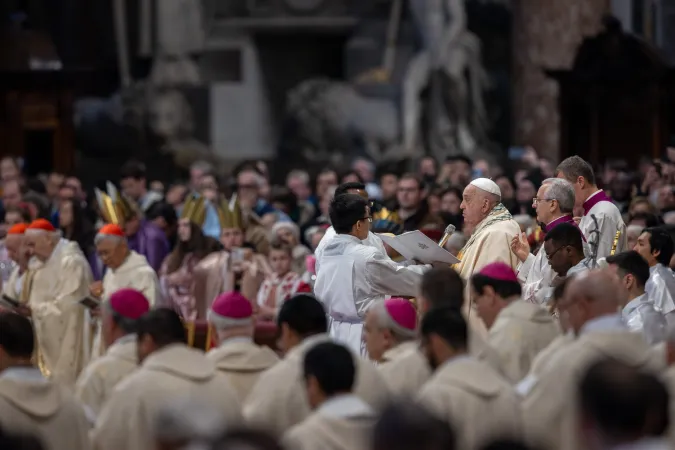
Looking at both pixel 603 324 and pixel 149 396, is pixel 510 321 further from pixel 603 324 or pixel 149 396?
pixel 149 396

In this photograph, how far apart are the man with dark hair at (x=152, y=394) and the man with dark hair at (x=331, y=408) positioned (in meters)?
0.52

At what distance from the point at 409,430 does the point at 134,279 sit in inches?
291

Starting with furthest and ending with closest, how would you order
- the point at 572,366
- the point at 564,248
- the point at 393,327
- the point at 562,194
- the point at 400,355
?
the point at 562,194, the point at 564,248, the point at 393,327, the point at 400,355, the point at 572,366

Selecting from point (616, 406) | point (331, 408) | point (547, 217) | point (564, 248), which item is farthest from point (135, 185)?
point (616, 406)

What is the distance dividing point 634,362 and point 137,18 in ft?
65.1

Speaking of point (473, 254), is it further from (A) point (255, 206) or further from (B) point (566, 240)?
(A) point (255, 206)

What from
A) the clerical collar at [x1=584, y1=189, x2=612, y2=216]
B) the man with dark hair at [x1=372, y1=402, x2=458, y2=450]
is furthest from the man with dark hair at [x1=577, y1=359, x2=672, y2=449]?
the clerical collar at [x1=584, y1=189, x2=612, y2=216]

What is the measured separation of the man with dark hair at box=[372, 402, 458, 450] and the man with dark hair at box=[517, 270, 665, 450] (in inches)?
63.7

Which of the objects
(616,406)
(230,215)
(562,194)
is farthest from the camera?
(230,215)

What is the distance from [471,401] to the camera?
652 cm

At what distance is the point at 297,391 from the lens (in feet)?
23.0

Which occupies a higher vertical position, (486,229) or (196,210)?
(486,229)

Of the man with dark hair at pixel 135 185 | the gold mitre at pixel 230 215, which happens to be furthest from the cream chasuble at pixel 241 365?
the man with dark hair at pixel 135 185

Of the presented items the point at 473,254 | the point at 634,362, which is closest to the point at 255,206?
the point at 473,254
